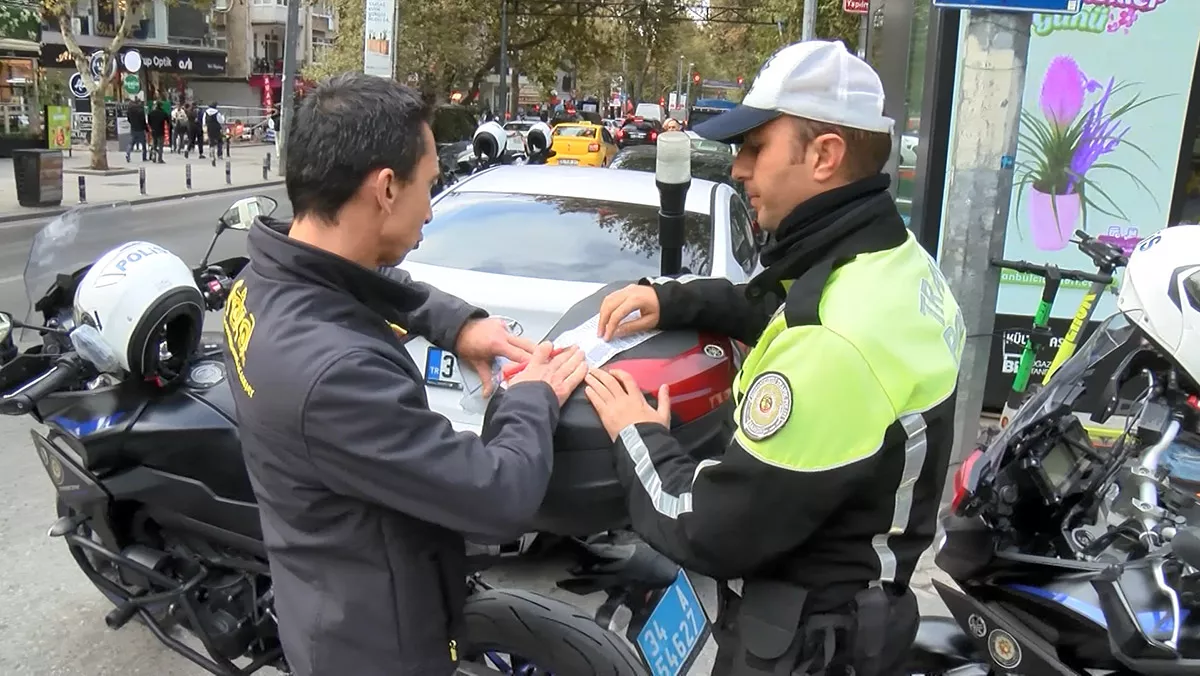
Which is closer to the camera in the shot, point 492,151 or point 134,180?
point 492,151

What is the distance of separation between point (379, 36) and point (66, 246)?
1439 centimetres

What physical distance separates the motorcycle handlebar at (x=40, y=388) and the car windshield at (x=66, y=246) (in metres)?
0.36

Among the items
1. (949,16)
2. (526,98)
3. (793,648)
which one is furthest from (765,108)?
(526,98)

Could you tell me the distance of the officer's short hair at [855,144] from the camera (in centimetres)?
165

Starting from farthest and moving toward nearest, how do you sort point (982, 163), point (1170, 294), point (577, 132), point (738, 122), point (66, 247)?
point (577, 132), point (982, 163), point (66, 247), point (1170, 294), point (738, 122)

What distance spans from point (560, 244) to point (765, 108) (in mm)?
3158

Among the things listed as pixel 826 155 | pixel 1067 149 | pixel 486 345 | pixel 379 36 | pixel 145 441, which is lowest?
pixel 145 441

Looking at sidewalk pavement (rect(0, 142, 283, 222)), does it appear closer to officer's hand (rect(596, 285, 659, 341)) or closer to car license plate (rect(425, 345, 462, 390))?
car license plate (rect(425, 345, 462, 390))

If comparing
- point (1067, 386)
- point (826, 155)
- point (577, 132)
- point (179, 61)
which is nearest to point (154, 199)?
point (577, 132)

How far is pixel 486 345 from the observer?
2021 mm

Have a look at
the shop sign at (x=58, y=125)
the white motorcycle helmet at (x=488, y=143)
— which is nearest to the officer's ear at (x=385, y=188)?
the white motorcycle helmet at (x=488, y=143)

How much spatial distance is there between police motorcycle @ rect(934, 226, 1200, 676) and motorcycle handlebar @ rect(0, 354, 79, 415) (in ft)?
7.58

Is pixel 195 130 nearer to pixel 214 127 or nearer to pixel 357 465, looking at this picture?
pixel 214 127

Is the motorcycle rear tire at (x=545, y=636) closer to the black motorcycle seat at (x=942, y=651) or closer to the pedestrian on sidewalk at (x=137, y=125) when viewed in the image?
the black motorcycle seat at (x=942, y=651)
